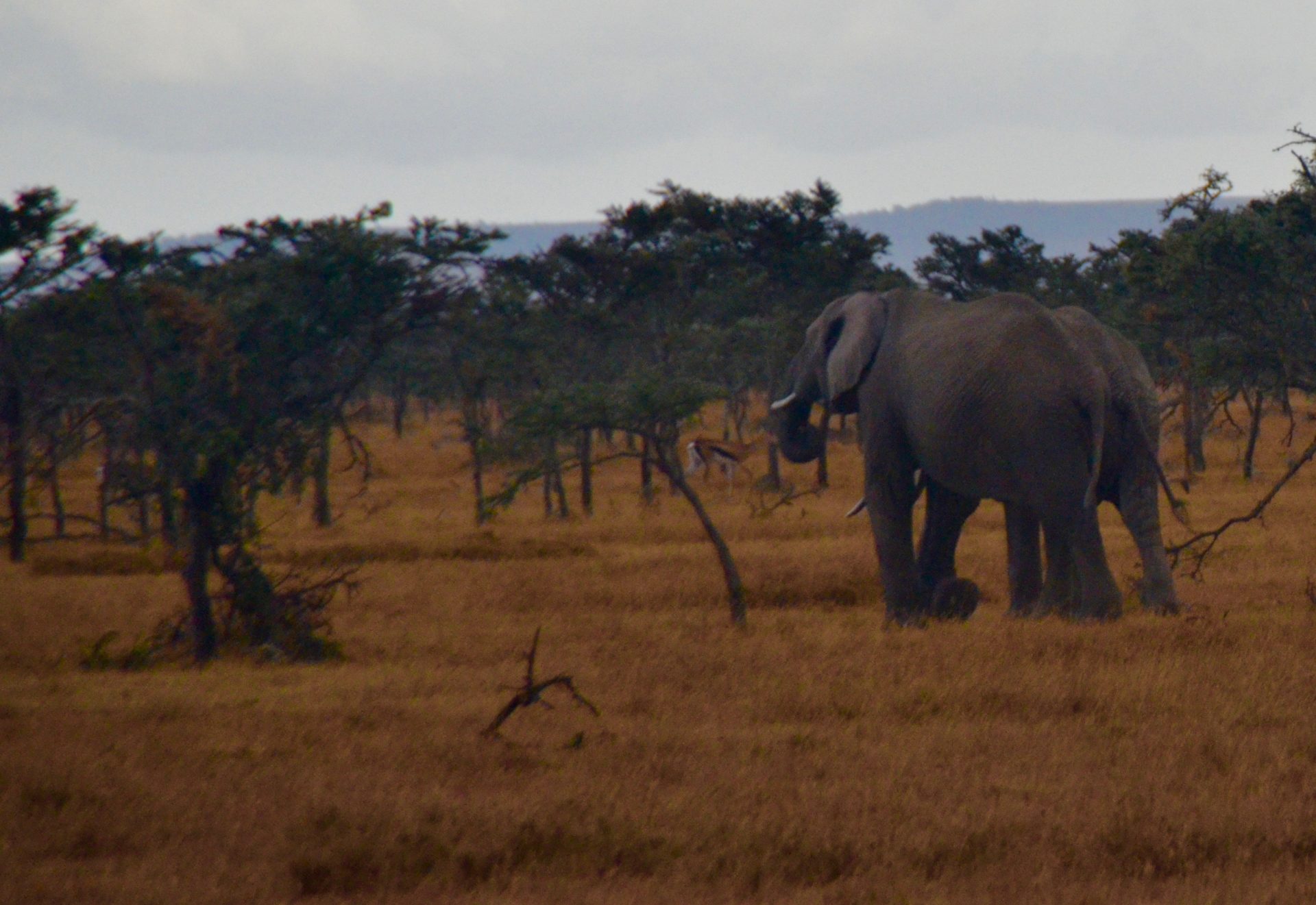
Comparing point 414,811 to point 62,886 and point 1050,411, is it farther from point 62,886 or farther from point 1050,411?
point 1050,411

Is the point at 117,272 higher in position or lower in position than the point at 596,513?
higher

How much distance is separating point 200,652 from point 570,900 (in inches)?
290

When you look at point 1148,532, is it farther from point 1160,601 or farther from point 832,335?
point 832,335

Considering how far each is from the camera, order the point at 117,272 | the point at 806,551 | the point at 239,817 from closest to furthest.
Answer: the point at 239,817, the point at 117,272, the point at 806,551

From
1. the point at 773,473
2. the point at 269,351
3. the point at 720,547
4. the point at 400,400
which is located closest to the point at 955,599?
the point at 720,547

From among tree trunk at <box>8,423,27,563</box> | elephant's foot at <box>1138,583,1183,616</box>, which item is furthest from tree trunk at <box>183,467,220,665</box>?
elephant's foot at <box>1138,583,1183,616</box>

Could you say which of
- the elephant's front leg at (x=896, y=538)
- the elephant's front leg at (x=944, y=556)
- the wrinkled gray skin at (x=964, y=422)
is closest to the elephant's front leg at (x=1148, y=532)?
the wrinkled gray skin at (x=964, y=422)

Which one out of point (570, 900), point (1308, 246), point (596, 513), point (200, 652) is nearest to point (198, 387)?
point (200, 652)

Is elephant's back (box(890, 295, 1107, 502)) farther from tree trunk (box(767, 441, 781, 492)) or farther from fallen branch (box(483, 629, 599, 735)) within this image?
tree trunk (box(767, 441, 781, 492))

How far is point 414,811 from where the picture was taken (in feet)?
24.3

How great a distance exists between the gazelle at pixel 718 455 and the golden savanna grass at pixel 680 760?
53.5 feet

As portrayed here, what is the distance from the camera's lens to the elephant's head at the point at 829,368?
1484 cm

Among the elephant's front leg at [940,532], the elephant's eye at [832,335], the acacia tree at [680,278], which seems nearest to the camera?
the elephant's front leg at [940,532]

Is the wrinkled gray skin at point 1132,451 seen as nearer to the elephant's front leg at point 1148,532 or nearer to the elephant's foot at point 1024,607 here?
the elephant's front leg at point 1148,532
